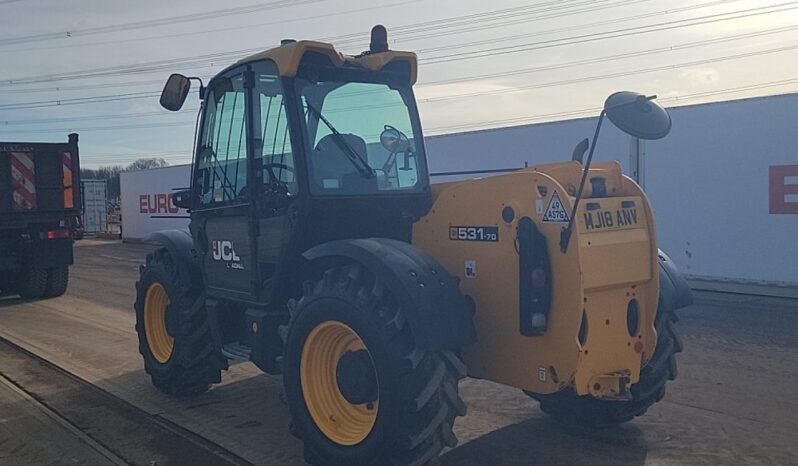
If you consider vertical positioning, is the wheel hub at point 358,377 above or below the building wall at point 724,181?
below

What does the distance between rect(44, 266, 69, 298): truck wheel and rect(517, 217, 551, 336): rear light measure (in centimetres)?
1122

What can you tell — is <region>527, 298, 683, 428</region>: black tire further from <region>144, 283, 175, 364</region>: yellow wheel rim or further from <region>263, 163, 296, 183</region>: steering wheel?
<region>144, 283, 175, 364</region>: yellow wheel rim

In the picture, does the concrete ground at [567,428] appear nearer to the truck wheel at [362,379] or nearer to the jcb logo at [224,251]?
the truck wheel at [362,379]

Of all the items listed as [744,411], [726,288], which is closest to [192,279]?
[744,411]

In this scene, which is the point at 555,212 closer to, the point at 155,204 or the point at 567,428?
the point at 567,428

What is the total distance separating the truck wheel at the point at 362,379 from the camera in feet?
13.5

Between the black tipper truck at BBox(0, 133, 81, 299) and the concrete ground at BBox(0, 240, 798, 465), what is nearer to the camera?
the concrete ground at BBox(0, 240, 798, 465)

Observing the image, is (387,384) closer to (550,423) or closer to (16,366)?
(550,423)

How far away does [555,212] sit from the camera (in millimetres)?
4152

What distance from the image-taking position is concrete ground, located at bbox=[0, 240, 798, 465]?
4934 mm

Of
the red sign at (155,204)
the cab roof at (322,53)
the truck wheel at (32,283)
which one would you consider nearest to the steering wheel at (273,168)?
the cab roof at (322,53)

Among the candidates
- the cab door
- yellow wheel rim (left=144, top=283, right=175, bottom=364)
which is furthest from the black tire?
yellow wheel rim (left=144, top=283, right=175, bottom=364)

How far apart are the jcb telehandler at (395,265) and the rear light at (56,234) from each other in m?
8.07

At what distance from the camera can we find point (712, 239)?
503 inches
